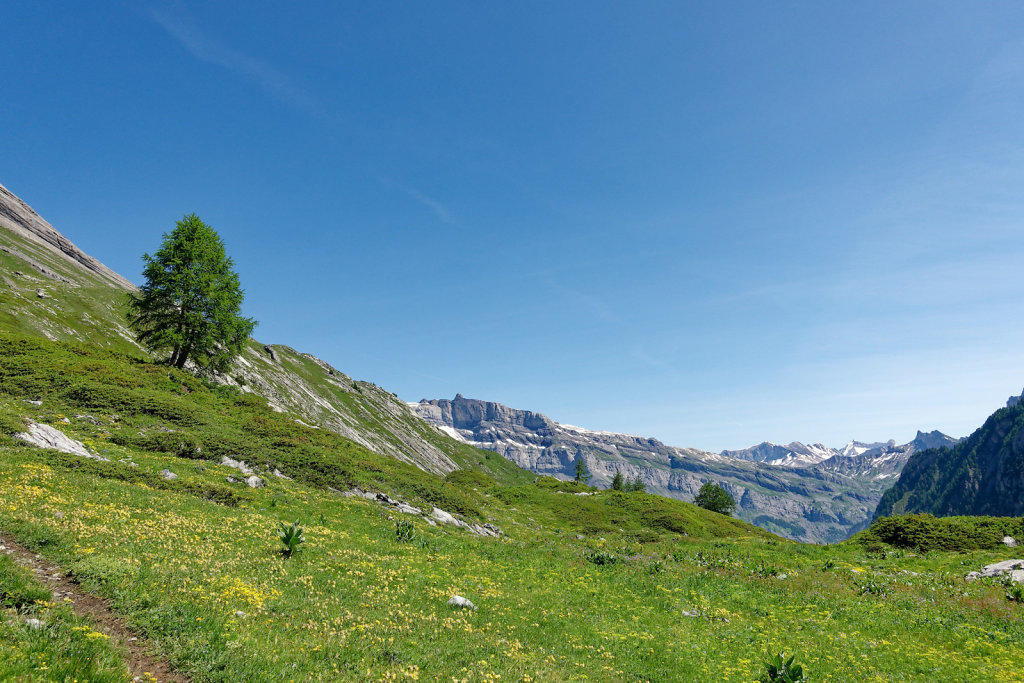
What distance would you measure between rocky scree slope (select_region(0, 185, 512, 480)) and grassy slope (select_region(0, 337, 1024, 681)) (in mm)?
41205

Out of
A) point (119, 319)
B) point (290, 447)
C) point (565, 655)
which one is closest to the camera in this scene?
point (565, 655)

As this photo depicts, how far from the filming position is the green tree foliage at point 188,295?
4709 cm

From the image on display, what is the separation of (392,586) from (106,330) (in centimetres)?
11410

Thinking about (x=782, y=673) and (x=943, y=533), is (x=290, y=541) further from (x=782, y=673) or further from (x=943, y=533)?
(x=943, y=533)

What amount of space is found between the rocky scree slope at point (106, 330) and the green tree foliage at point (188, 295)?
16747mm

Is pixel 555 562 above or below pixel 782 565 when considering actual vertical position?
below

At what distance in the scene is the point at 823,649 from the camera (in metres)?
16.1

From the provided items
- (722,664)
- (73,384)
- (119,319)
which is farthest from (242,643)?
(119,319)

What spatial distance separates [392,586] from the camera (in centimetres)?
1662

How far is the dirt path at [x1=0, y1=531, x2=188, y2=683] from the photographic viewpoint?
350 inches

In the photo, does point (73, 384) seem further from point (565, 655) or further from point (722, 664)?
point (722, 664)

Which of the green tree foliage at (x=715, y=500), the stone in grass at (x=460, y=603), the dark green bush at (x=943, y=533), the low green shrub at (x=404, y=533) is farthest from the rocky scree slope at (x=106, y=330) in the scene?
the green tree foliage at (x=715, y=500)

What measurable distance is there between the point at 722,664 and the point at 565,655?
17.0 ft

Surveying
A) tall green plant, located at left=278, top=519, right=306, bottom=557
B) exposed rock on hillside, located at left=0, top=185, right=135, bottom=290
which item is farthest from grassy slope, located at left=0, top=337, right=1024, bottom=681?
exposed rock on hillside, located at left=0, top=185, right=135, bottom=290
